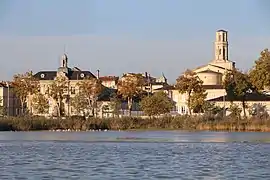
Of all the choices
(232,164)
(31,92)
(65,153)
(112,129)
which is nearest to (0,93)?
(31,92)

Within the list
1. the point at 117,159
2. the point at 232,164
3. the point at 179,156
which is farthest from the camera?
the point at 179,156

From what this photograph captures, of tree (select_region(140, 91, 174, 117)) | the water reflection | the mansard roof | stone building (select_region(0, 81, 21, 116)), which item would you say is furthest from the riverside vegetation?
the water reflection

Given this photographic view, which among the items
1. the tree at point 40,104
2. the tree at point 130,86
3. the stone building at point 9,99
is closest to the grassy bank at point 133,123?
the tree at point 40,104

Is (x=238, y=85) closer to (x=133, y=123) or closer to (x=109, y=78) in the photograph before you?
(x=133, y=123)

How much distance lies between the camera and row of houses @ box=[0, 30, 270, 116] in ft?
415

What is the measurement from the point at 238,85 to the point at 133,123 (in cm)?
2423

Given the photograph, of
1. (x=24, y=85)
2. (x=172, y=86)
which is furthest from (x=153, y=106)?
(x=172, y=86)

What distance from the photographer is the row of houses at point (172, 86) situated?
12641 centimetres

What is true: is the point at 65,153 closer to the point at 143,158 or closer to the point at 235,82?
the point at 143,158

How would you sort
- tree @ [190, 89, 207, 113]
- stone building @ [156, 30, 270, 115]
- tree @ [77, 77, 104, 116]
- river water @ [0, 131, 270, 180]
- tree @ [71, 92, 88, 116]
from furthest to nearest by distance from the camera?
stone building @ [156, 30, 270, 115], tree @ [77, 77, 104, 116], tree @ [71, 92, 88, 116], tree @ [190, 89, 207, 113], river water @ [0, 131, 270, 180]

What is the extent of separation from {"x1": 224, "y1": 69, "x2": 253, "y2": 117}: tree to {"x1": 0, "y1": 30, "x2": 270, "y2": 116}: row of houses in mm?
8799

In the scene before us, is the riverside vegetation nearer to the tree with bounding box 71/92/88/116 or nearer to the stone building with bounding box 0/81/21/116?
the tree with bounding box 71/92/88/116

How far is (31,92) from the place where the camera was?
384 feet

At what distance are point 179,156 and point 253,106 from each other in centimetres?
8600
